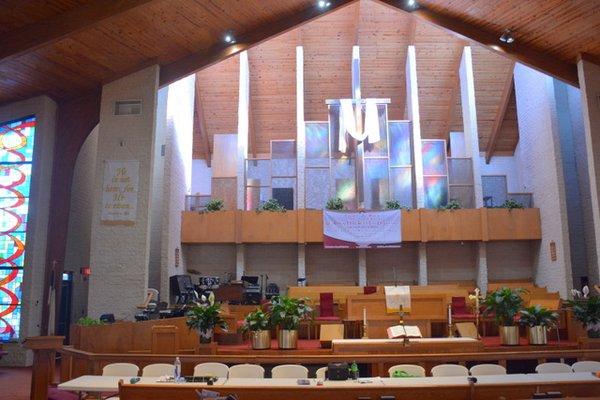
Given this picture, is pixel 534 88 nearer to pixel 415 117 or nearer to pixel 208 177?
pixel 415 117

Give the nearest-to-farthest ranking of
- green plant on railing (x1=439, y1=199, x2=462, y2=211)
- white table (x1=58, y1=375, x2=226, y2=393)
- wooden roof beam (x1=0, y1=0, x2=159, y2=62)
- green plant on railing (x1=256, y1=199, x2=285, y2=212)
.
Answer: white table (x1=58, y1=375, x2=226, y2=393), wooden roof beam (x1=0, y1=0, x2=159, y2=62), green plant on railing (x1=439, y1=199, x2=462, y2=211), green plant on railing (x1=256, y1=199, x2=285, y2=212)

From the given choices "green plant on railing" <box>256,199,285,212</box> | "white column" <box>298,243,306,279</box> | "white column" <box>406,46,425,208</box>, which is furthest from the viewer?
"white column" <box>406,46,425,208</box>

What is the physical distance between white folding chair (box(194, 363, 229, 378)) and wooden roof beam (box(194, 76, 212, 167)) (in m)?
12.3

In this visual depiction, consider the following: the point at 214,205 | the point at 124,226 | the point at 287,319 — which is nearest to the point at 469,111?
the point at 214,205

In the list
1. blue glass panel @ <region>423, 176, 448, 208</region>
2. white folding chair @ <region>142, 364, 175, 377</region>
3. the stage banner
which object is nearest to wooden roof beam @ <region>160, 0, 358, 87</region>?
the stage banner

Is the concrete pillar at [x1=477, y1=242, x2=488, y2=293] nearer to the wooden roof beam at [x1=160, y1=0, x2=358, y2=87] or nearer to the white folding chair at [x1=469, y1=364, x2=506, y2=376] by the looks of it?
the wooden roof beam at [x1=160, y1=0, x2=358, y2=87]

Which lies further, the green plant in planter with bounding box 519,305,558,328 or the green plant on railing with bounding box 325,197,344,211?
the green plant on railing with bounding box 325,197,344,211

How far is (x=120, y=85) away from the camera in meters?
11.0

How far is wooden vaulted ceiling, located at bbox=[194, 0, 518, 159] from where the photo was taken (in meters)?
15.8

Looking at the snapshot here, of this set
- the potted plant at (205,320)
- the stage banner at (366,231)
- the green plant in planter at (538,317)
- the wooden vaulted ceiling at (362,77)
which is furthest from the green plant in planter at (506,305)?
the wooden vaulted ceiling at (362,77)

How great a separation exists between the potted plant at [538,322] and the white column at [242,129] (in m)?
8.87

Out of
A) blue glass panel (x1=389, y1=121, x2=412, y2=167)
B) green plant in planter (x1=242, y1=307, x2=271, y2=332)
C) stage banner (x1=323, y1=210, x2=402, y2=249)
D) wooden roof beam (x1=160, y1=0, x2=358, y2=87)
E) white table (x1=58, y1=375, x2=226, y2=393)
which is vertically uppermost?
wooden roof beam (x1=160, y1=0, x2=358, y2=87)

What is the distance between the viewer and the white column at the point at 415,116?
15172mm

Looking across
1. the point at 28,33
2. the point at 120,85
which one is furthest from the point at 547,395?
the point at 120,85
